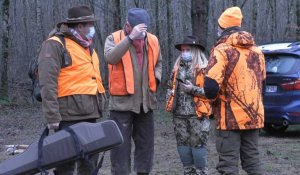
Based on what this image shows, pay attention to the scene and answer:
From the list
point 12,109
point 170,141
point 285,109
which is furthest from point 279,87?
point 12,109

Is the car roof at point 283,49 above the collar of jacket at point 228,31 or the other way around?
the other way around

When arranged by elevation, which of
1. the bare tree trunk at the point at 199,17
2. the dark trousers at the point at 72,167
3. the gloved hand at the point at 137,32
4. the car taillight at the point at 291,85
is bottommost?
the dark trousers at the point at 72,167

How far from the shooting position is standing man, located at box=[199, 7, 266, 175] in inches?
236

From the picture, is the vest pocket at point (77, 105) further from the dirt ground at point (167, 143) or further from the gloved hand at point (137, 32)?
the dirt ground at point (167, 143)

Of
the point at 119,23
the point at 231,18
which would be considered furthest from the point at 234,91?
the point at 119,23

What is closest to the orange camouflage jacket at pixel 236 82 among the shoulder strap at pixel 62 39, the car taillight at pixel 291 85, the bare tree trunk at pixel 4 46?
the shoulder strap at pixel 62 39

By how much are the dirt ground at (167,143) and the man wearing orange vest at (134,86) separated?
1655 mm

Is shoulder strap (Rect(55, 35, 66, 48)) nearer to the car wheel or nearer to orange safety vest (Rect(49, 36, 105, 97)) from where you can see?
orange safety vest (Rect(49, 36, 105, 97))

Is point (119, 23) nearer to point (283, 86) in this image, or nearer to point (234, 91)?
point (283, 86)

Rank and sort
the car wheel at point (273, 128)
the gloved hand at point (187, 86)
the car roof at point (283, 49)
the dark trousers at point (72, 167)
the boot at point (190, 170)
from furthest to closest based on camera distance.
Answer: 1. the car wheel at point (273, 128)
2. the car roof at point (283, 49)
3. the boot at point (190, 170)
4. the gloved hand at point (187, 86)
5. the dark trousers at point (72, 167)

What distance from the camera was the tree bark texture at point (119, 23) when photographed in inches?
870

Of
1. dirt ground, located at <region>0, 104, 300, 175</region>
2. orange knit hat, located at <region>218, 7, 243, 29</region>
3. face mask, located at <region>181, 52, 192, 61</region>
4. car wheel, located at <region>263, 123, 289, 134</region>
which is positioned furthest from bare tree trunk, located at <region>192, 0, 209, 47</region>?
orange knit hat, located at <region>218, 7, 243, 29</region>

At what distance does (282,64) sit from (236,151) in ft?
17.7

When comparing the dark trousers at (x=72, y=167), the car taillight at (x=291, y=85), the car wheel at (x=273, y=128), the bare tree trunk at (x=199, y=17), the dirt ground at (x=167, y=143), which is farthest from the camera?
the bare tree trunk at (x=199, y=17)
